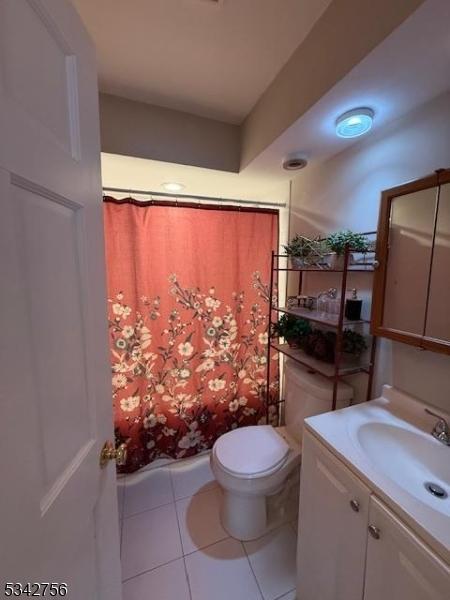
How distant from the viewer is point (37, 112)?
0.47 meters

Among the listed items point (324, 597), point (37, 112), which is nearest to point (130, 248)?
point (37, 112)

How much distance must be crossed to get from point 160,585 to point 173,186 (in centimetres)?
225

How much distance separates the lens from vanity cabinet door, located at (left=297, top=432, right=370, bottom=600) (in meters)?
0.77

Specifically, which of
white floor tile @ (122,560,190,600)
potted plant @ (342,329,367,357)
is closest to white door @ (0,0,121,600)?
white floor tile @ (122,560,190,600)

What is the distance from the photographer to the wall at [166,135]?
1.32m

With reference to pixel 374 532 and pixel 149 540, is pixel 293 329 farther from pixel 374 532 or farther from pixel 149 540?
pixel 149 540

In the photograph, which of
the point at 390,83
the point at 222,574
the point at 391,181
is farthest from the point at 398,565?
the point at 390,83

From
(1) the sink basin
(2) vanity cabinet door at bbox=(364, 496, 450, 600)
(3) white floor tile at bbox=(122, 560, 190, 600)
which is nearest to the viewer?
(2) vanity cabinet door at bbox=(364, 496, 450, 600)

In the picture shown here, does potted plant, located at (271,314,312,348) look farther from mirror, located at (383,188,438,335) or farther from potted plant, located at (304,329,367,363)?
mirror, located at (383,188,438,335)

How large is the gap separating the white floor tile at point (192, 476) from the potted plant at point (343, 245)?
1640mm

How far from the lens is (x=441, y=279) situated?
94 centimetres

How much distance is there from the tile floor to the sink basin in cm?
82

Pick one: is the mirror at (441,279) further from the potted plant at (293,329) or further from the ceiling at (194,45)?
the ceiling at (194,45)

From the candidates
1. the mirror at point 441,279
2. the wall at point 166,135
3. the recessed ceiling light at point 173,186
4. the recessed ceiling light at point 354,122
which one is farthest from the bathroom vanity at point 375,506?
the recessed ceiling light at point 173,186
